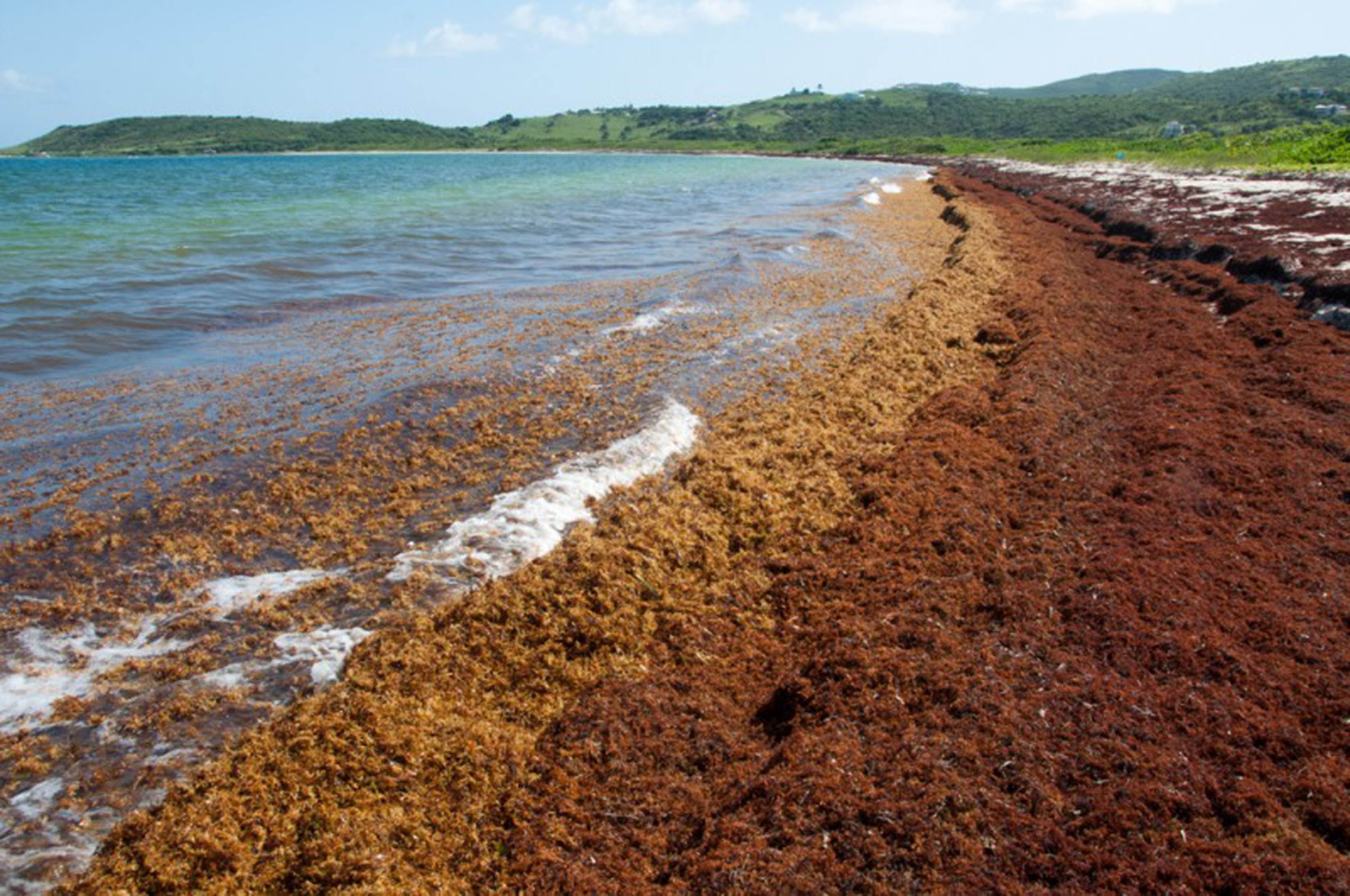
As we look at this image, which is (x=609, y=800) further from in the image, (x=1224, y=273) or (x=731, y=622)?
(x=1224, y=273)

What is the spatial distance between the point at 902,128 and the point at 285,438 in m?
161

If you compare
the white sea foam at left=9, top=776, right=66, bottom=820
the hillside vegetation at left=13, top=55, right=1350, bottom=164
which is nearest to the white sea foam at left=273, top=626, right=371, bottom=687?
the white sea foam at left=9, top=776, right=66, bottom=820

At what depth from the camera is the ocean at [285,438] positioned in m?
4.70

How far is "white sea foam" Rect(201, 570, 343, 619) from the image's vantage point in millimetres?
5582

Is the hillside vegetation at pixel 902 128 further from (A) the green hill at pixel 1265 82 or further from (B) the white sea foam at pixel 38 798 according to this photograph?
(B) the white sea foam at pixel 38 798

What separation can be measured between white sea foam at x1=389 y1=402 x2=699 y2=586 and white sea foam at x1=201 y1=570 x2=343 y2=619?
669mm

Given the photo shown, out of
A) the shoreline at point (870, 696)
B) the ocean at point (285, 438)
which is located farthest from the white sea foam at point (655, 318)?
the shoreline at point (870, 696)

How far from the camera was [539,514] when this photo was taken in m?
6.86

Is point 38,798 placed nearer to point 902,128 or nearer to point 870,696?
point 870,696

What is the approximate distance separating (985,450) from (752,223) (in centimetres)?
2382

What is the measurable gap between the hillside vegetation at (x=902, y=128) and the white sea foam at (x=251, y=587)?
197ft

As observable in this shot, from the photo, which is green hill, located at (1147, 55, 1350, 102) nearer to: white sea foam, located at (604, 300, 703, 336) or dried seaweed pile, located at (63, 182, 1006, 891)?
white sea foam, located at (604, 300, 703, 336)

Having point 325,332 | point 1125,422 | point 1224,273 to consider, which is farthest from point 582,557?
point 1224,273

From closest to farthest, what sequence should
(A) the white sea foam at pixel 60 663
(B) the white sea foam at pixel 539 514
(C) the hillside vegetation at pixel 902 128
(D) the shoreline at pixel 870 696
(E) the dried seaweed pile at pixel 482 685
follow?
(D) the shoreline at pixel 870 696 < (E) the dried seaweed pile at pixel 482 685 < (A) the white sea foam at pixel 60 663 < (B) the white sea foam at pixel 539 514 < (C) the hillside vegetation at pixel 902 128
